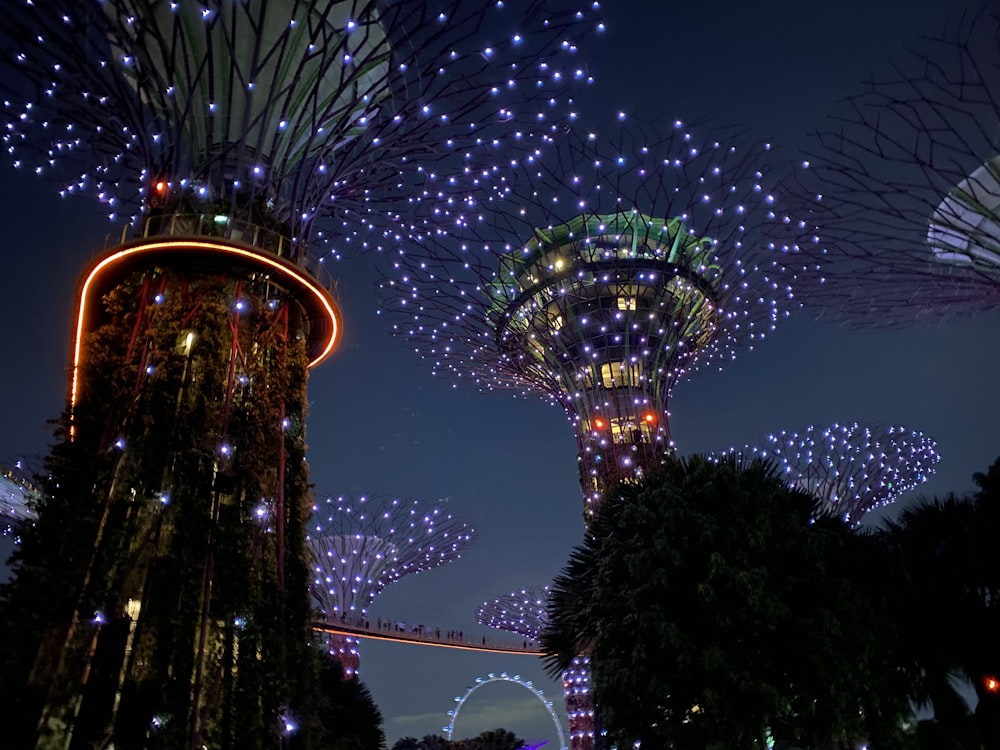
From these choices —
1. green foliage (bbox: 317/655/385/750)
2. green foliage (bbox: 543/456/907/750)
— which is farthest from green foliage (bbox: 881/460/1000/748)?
green foliage (bbox: 317/655/385/750)

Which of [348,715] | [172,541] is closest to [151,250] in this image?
[172,541]

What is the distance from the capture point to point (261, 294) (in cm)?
1446

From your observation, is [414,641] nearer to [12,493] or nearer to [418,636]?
[418,636]

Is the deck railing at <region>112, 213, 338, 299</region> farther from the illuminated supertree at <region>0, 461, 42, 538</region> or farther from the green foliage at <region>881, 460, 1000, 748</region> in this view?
the illuminated supertree at <region>0, 461, 42, 538</region>

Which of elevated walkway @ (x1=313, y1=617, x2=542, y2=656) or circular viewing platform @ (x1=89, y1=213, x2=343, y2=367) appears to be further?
elevated walkway @ (x1=313, y1=617, x2=542, y2=656)

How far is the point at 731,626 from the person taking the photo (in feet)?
41.3

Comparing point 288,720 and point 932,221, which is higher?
point 932,221

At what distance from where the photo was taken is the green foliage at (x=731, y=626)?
12.3 m

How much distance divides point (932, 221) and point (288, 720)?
17818mm

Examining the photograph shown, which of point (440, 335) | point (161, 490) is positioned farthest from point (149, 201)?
point (440, 335)

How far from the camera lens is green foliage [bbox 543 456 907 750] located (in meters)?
12.3

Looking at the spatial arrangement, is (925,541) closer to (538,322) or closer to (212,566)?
(212,566)

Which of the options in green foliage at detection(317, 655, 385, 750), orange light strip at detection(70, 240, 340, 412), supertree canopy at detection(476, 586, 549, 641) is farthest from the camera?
supertree canopy at detection(476, 586, 549, 641)

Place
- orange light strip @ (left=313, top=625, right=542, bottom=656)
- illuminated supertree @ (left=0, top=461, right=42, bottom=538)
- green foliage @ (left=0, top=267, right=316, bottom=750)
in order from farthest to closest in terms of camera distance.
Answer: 1. orange light strip @ (left=313, top=625, right=542, bottom=656)
2. illuminated supertree @ (left=0, top=461, right=42, bottom=538)
3. green foliage @ (left=0, top=267, right=316, bottom=750)
